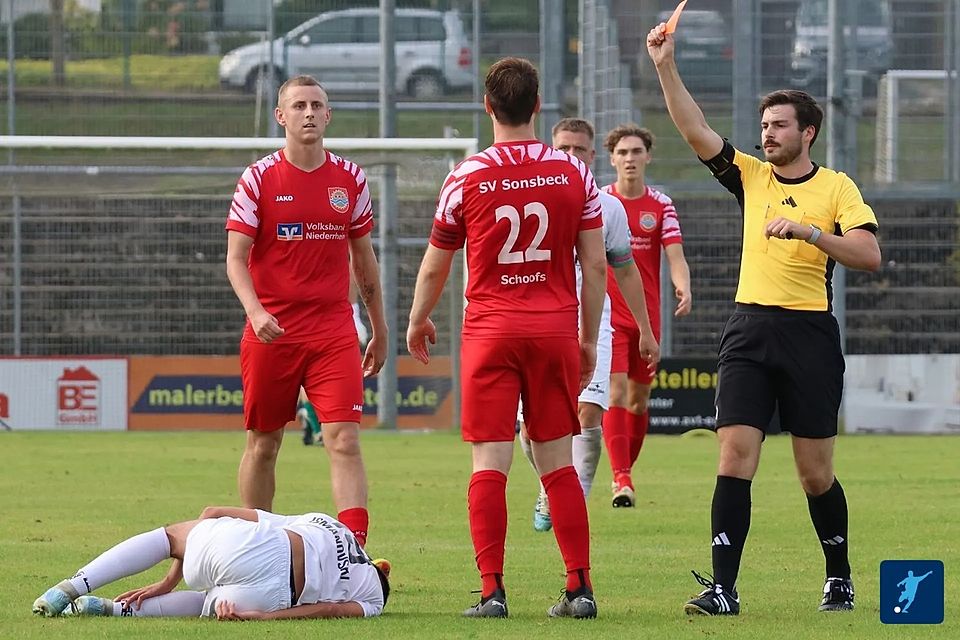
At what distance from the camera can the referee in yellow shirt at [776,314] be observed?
7.54 m

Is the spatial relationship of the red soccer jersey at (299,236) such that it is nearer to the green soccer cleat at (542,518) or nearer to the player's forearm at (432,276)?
the player's forearm at (432,276)

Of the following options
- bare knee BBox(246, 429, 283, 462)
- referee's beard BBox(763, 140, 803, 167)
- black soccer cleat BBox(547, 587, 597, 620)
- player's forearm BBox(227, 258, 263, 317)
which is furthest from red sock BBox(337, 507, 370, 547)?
referee's beard BBox(763, 140, 803, 167)

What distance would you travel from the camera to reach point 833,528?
25.5 feet

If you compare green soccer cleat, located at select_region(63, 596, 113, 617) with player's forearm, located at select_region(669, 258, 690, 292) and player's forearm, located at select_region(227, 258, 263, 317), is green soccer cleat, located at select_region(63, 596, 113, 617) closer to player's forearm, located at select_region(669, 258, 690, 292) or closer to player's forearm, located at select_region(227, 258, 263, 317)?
player's forearm, located at select_region(227, 258, 263, 317)

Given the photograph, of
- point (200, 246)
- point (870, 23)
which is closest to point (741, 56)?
point (870, 23)

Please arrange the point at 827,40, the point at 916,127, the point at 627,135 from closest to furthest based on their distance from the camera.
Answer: the point at 627,135
the point at 827,40
the point at 916,127

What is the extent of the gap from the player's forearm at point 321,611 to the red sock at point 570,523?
817 mm

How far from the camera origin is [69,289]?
2305 centimetres

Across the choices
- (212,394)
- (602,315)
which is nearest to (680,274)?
(602,315)

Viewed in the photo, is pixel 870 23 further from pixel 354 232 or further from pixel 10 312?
pixel 354 232

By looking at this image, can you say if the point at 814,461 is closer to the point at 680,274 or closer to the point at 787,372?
the point at 787,372

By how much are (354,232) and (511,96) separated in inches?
68.7

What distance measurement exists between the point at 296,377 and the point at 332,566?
5.38 ft

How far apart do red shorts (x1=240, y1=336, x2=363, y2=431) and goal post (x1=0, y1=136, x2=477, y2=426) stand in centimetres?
1273
